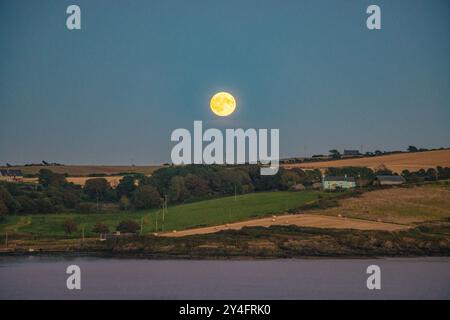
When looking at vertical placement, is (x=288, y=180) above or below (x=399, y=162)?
below

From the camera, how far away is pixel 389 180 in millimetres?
80625

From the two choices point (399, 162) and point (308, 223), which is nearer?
point (308, 223)

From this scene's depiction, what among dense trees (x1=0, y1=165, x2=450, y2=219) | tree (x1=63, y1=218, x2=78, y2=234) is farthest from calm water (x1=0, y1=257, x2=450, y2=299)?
dense trees (x1=0, y1=165, x2=450, y2=219)

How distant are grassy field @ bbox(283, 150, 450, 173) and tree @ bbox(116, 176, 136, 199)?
1522cm

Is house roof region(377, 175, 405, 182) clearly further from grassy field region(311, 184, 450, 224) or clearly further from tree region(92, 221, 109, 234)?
tree region(92, 221, 109, 234)

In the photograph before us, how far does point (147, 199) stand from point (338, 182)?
15.4 meters

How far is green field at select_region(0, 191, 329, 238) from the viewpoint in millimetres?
69250

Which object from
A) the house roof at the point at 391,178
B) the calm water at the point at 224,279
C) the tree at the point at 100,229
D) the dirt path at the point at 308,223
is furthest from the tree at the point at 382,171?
the calm water at the point at 224,279

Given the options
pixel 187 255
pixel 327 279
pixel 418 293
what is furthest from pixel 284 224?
pixel 418 293

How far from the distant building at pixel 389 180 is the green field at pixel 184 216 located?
6.11m

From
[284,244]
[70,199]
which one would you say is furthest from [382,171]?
[284,244]

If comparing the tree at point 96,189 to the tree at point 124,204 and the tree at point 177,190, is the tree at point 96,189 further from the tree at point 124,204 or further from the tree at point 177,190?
the tree at point 177,190

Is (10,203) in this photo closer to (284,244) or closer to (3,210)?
(3,210)

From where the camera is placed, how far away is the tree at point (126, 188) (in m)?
88.3
